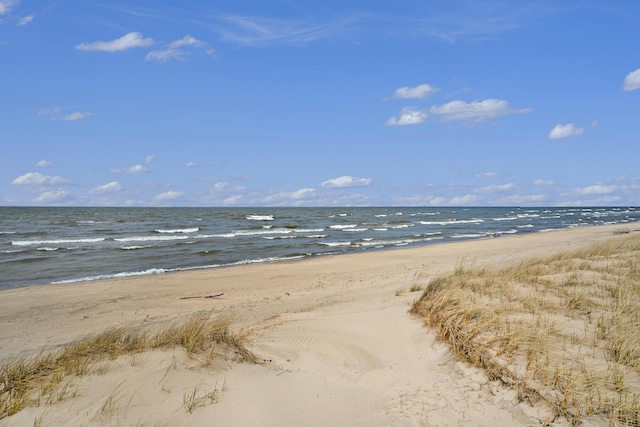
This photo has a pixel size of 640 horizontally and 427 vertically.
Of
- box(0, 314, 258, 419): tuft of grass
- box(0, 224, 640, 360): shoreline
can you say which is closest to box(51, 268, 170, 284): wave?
box(0, 224, 640, 360): shoreline

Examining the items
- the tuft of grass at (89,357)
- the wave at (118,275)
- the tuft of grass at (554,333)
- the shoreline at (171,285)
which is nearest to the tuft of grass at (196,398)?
the tuft of grass at (89,357)

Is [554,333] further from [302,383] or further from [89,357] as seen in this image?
[89,357]

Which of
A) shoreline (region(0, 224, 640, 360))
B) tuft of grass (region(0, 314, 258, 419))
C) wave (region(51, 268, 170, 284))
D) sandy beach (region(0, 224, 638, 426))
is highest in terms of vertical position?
tuft of grass (region(0, 314, 258, 419))

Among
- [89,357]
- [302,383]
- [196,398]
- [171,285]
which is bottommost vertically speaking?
[171,285]

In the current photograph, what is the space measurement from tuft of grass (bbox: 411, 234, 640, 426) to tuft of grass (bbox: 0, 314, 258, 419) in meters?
2.80

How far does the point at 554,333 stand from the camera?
18.0 feet

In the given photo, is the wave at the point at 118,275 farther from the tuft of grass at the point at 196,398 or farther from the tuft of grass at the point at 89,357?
the tuft of grass at the point at 196,398

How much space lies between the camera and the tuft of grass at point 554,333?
413cm

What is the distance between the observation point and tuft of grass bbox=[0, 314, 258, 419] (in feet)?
13.1

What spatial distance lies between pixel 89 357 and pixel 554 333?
5549 mm

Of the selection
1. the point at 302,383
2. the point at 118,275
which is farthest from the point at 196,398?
the point at 118,275

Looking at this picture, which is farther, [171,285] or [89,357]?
[171,285]

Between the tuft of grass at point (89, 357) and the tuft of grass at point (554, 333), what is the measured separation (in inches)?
110

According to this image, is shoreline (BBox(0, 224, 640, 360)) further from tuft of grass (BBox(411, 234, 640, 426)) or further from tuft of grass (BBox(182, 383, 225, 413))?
tuft of grass (BBox(182, 383, 225, 413))
